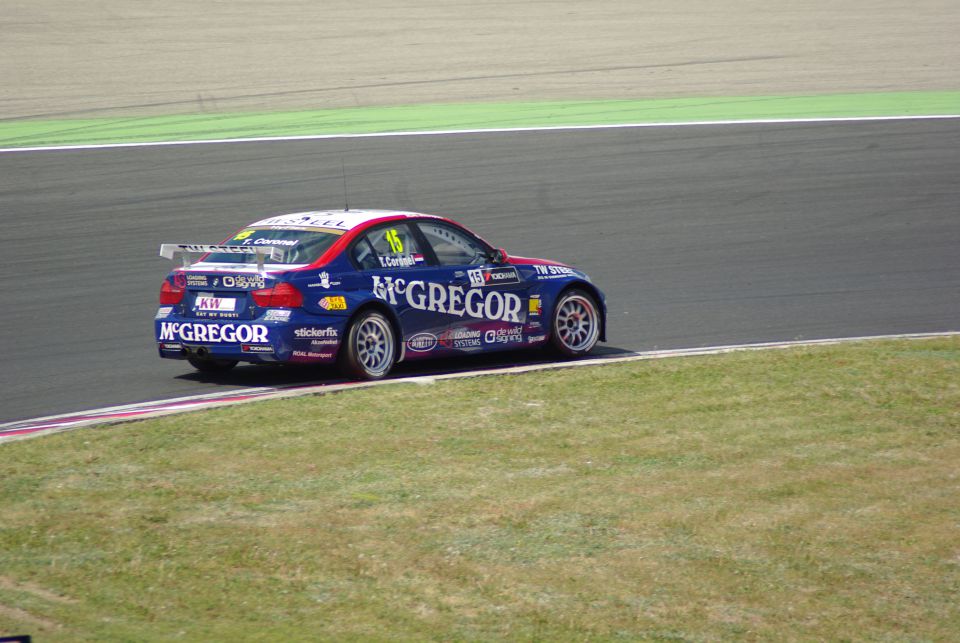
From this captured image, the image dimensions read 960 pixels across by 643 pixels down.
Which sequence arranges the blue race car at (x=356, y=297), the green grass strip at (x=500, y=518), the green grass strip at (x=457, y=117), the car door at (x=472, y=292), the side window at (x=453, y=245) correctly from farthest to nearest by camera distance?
the green grass strip at (x=457, y=117)
the side window at (x=453, y=245)
the car door at (x=472, y=292)
the blue race car at (x=356, y=297)
the green grass strip at (x=500, y=518)

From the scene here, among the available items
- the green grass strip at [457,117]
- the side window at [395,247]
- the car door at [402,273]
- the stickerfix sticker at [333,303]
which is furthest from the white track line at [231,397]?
the green grass strip at [457,117]

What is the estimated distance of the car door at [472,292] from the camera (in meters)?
12.0

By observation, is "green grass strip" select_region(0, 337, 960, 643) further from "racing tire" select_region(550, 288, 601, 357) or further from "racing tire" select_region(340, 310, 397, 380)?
"racing tire" select_region(550, 288, 601, 357)

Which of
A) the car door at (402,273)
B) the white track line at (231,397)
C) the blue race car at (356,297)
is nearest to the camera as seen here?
the white track line at (231,397)

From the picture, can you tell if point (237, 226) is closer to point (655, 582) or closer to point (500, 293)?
point (500, 293)

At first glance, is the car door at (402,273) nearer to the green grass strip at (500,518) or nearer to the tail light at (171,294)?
the green grass strip at (500,518)

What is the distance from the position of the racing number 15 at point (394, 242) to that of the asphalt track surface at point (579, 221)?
1.23 m

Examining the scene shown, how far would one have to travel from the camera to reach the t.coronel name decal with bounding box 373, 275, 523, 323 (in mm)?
11547

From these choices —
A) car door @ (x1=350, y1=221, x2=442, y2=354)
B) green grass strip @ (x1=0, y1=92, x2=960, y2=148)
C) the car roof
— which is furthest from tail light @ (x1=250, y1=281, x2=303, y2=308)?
green grass strip @ (x1=0, y1=92, x2=960, y2=148)

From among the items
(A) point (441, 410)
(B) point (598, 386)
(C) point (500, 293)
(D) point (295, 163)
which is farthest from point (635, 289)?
(D) point (295, 163)

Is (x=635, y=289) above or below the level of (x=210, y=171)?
below

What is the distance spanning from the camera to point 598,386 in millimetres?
A: 10914

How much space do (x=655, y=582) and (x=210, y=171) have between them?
51.9ft

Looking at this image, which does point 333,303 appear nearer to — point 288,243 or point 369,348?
point 369,348
